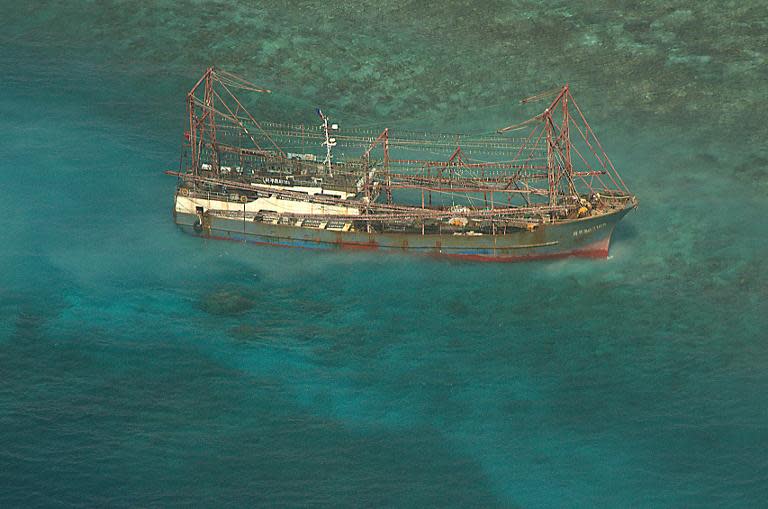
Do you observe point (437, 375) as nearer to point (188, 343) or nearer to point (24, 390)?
point (188, 343)

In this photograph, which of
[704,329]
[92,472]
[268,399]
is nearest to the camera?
[92,472]

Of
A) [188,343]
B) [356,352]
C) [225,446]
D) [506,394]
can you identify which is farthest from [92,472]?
[506,394]

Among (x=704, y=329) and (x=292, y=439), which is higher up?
(x=704, y=329)

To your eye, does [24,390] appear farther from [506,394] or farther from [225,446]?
[506,394]

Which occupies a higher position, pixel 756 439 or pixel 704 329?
pixel 704 329

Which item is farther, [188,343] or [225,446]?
[188,343]

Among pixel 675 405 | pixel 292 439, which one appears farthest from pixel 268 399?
pixel 675 405

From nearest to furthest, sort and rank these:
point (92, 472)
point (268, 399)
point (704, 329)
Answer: point (92, 472), point (268, 399), point (704, 329)

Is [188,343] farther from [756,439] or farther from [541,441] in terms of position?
[756,439]

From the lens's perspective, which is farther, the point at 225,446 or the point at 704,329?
the point at 704,329
